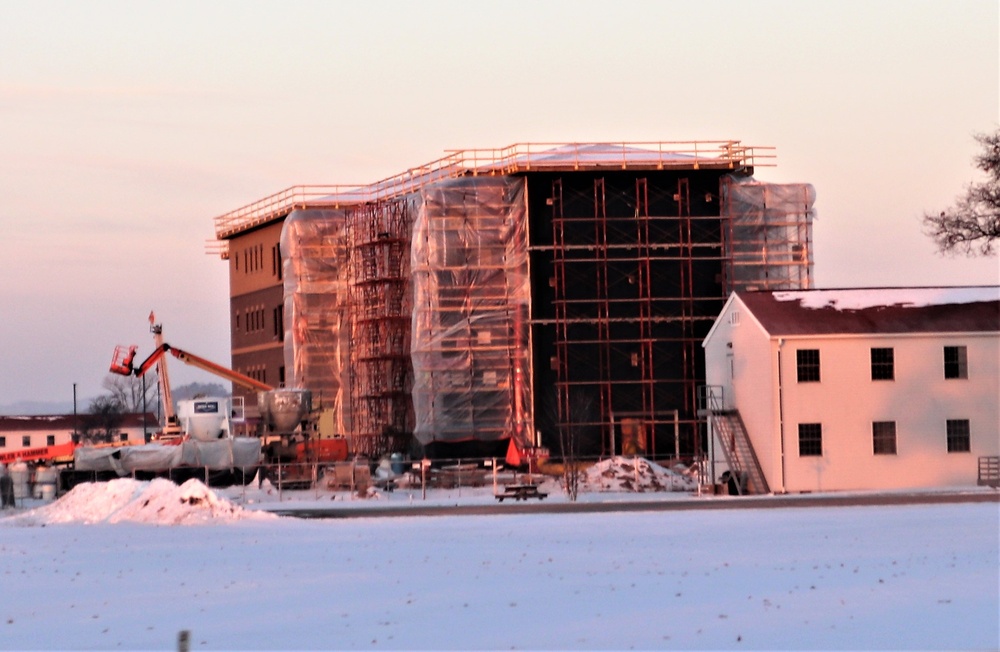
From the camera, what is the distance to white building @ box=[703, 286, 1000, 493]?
194 ft

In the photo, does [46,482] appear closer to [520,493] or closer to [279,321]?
[520,493]

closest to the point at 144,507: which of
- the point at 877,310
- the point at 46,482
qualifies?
the point at 46,482

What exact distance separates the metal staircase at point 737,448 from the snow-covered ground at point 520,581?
1441cm

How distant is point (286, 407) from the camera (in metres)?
78.6

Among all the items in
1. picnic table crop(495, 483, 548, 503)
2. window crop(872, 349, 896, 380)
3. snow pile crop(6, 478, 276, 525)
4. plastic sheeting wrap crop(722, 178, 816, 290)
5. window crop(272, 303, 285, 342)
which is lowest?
picnic table crop(495, 483, 548, 503)

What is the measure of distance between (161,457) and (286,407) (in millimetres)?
8299

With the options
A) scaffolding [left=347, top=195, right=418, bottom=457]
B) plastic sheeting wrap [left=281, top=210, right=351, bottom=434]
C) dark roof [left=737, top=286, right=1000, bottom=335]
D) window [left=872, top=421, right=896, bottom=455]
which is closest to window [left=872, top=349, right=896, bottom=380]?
dark roof [left=737, top=286, right=1000, bottom=335]

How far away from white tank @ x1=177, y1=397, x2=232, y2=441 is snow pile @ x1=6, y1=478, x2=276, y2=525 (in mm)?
22795

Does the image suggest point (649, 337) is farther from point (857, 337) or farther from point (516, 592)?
point (516, 592)

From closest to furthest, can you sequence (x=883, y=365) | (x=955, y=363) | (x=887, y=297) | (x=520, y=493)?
(x=520, y=493), (x=883, y=365), (x=955, y=363), (x=887, y=297)

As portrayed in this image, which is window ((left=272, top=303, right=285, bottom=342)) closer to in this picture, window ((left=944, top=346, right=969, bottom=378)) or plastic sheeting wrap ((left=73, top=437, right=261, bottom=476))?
plastic sheeting wrap ((left=73, top=437, right=261, bottom=476))

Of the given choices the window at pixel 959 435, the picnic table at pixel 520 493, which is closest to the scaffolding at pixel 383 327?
the picnic table at pixel 520 493

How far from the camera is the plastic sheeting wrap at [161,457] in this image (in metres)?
71.1

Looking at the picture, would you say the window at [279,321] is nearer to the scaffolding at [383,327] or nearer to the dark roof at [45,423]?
the scaffolding at [383,327]
